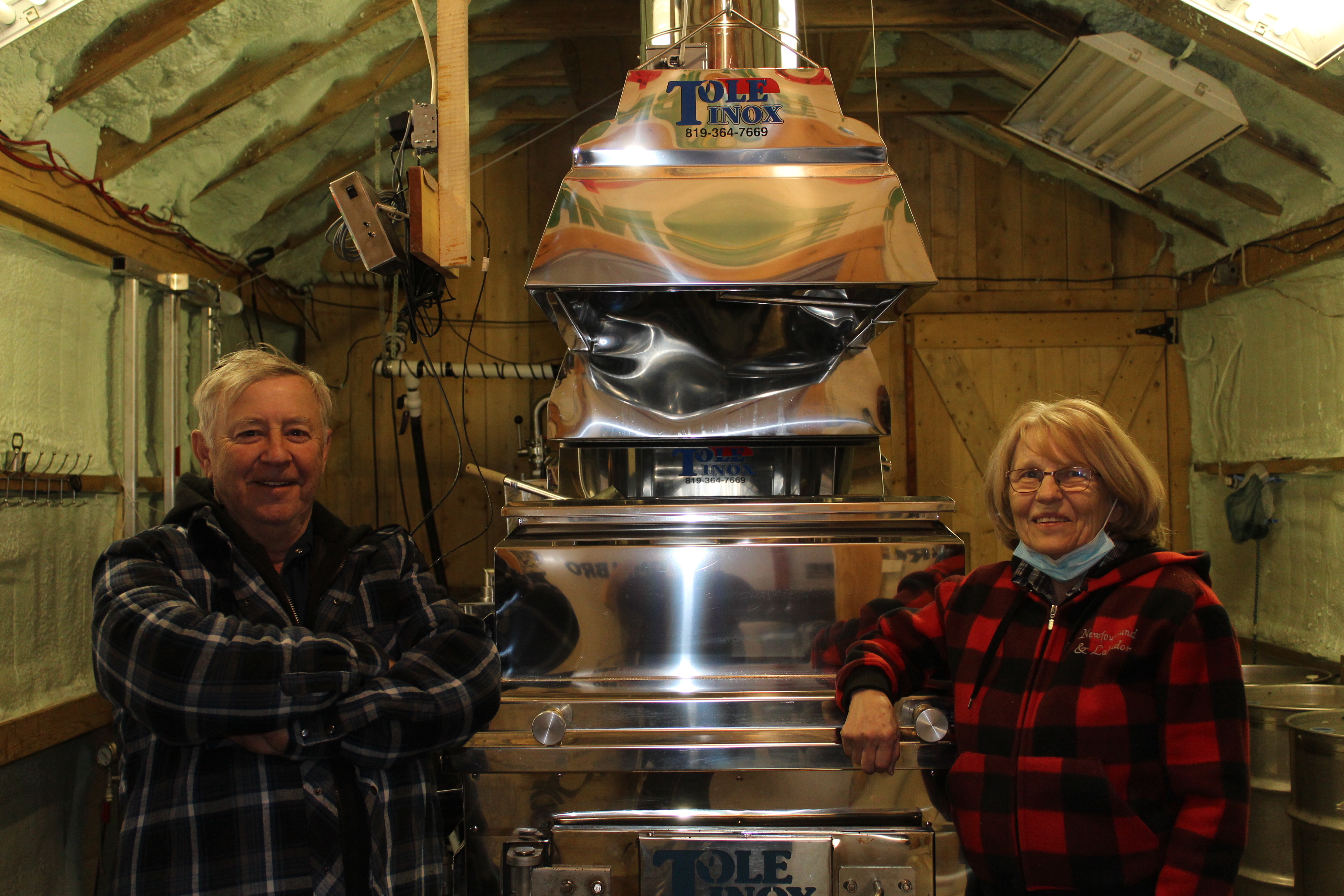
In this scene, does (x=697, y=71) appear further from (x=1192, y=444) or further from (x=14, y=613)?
(x=1192, y=444)

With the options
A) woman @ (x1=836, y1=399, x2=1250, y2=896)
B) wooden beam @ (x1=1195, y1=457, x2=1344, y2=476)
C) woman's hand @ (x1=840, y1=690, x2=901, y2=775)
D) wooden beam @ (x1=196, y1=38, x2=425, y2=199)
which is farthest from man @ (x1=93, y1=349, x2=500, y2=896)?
wooden beam @ (x1=1195, y1=457, x2=1344, y2=476)

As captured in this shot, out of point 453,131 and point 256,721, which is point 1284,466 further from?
point 256,721

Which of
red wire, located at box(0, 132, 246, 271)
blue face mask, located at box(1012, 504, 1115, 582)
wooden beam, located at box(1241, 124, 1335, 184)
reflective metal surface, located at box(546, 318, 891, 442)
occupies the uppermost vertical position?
wooden beam, located at box(1241, 124, 1335, 184)

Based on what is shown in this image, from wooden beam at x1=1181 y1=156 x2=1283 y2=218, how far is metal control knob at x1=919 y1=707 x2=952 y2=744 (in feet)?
8.95

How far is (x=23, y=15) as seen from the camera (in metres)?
1.86

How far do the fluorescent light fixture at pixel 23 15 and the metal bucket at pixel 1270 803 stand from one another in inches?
105

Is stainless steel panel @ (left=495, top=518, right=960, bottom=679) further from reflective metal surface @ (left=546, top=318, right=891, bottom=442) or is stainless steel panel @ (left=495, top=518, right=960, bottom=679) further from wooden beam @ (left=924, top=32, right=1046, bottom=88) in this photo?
wooden beam @ (left=924, top=32, right=1046, bottom=88)

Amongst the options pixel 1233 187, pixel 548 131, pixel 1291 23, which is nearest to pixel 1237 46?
pixel 1291 23

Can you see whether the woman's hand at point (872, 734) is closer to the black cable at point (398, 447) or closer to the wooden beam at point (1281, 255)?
the wooden beam at point (1281, 255)

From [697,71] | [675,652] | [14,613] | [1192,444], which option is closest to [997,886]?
[675,652]

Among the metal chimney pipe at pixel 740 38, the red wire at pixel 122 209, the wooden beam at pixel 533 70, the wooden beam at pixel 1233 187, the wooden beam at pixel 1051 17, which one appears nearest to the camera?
the red wire at pixel 122 209

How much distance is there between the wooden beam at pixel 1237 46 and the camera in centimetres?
260

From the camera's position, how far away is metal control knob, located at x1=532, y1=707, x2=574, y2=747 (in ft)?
4.50

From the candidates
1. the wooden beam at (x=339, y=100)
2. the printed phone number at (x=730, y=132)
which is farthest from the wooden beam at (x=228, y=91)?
the printed phone number at (x=730, y=132)
